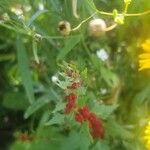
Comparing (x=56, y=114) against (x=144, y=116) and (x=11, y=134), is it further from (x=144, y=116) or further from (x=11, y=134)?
(x=11, y=134)

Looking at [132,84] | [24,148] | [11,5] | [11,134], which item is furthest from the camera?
[11,134]

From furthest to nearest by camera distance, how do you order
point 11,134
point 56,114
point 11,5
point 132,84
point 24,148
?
point 11,134 < point 132,84 < point 24,148 < point 11,5 < point 56,114

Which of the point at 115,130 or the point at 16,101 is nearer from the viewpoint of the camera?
the point at 115,130

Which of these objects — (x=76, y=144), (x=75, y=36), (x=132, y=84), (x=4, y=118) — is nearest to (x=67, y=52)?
(x=75, y=36)

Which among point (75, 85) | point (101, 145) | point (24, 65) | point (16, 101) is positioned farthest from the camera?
point (16, 101)

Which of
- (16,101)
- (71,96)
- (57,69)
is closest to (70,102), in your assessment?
(71,96)

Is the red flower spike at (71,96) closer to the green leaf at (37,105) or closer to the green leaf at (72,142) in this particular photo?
the green leaf at (72,142)

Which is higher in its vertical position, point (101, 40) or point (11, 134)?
point (101, 40)

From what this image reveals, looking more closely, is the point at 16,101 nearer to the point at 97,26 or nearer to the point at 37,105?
the point at 37,105

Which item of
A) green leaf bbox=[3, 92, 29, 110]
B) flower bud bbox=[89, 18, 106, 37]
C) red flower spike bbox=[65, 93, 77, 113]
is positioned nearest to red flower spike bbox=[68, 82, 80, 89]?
red flower spike bbox=[65, 93, 77, 113]
